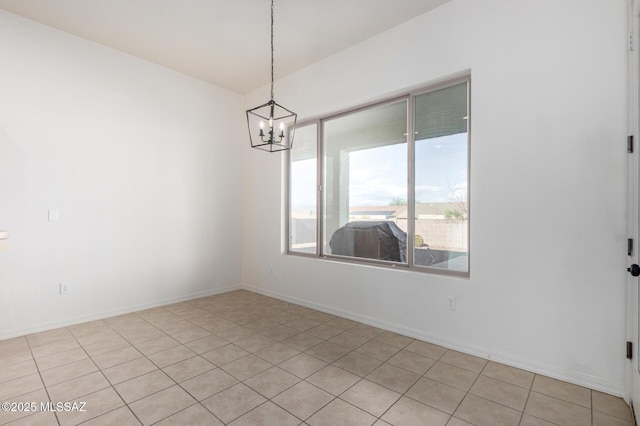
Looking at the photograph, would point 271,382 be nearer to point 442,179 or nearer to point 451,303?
point 451,303

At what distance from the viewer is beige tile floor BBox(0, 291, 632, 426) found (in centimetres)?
192

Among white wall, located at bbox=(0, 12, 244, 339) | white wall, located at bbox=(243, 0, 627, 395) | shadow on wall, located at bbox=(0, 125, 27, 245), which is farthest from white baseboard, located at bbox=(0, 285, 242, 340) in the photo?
white wall, located at bbox=(243, 0, 627, 395)

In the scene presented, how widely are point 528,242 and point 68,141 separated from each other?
15.6 feet

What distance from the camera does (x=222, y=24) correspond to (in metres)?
3.30

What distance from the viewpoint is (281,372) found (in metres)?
2.46

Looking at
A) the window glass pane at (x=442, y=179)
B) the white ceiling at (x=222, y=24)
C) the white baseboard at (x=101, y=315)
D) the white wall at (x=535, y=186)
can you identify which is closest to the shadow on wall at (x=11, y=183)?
the white baseboard at (x=101, y=315)

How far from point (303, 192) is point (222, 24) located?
2234 mm

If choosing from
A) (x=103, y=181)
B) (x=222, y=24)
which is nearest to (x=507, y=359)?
(x=222, y=24)

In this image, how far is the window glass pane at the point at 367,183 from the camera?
11.4 feet

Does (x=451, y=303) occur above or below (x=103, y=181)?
below

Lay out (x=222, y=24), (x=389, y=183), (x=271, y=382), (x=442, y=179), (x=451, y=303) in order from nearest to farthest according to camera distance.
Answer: (x=271, y=382) < (x=451, y=303) < (x=442, y=179) < (x=222, y=24) < (x=389, y=183)

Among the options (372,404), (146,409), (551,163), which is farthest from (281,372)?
(551,163)

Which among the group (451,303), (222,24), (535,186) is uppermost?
(222,24)

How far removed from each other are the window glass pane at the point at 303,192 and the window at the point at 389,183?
14 mm
